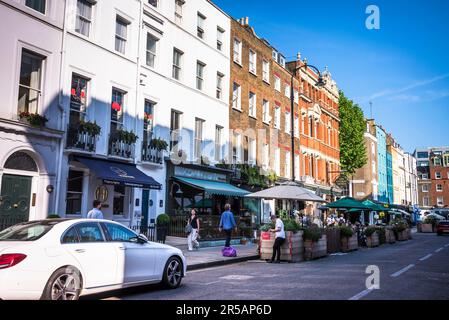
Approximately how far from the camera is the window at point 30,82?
15.0 m

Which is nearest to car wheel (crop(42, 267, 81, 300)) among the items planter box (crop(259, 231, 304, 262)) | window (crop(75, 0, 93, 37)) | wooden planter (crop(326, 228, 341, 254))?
planter box (crop(259, 231, 304, 262))

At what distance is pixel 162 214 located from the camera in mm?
19344

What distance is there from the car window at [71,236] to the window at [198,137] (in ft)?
53.5

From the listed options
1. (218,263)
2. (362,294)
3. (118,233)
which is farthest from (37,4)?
(362,294)

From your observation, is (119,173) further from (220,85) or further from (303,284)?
(220,85)

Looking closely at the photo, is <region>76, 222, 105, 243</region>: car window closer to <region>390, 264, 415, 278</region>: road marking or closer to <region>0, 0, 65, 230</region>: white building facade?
<region>0, 0, 65, 230</region>: white building facade

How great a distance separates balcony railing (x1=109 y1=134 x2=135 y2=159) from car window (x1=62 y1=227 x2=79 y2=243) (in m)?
10.4

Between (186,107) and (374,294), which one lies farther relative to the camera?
(186,107)

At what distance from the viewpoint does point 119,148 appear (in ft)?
60.5

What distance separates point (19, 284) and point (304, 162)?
33601 millimetres

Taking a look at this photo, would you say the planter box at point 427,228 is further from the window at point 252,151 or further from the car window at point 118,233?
the car window at point 118,233

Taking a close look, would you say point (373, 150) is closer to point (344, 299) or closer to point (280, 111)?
point (280, 111)

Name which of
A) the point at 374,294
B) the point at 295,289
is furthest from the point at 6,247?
the point at 374,294

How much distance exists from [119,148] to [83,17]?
5.61 metres
